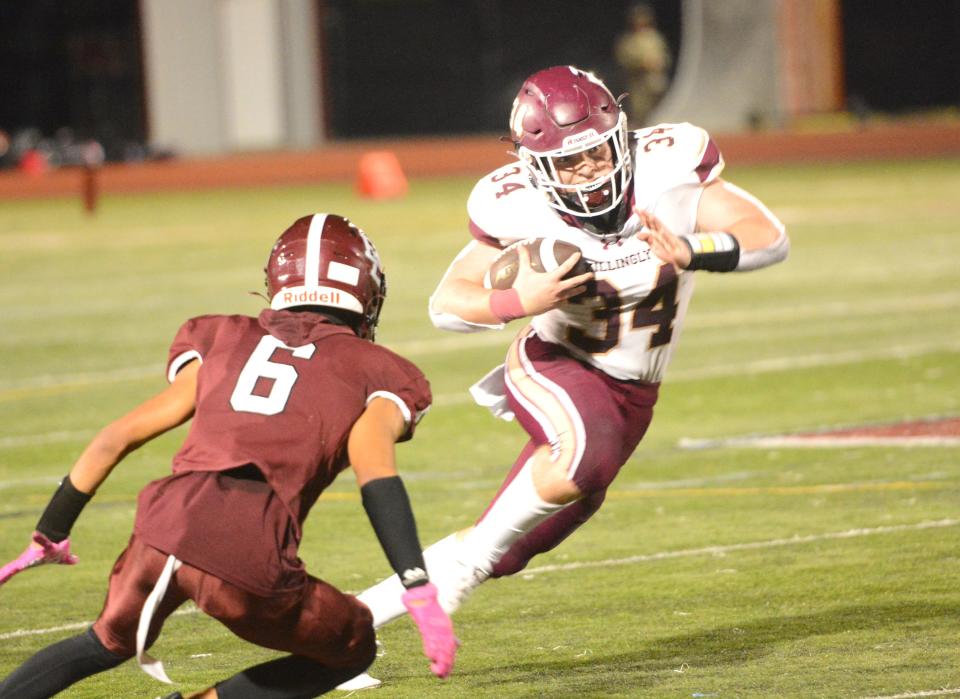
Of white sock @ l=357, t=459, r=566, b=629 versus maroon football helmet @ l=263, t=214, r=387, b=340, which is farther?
white sock @ l=357, t=459, r=566, b=629

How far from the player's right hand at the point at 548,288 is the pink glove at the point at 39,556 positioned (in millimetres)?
1224

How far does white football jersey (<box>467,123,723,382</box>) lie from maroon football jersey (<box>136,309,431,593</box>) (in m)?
1.04

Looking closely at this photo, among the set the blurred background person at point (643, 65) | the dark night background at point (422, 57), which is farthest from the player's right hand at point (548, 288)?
the dark night background at point (422, 57)

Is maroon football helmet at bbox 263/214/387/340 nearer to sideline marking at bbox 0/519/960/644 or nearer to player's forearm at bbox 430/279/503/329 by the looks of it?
player's forearm at bbox 430/279/503/329

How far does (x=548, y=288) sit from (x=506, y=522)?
0.69 meters

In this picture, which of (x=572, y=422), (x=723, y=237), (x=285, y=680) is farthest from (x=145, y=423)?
(x=723, y=237)

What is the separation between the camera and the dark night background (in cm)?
3244

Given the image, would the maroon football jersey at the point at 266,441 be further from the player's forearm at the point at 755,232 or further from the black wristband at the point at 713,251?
the player's forearm at the point at 755,232

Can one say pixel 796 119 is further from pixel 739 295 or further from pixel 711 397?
pixel 711 397

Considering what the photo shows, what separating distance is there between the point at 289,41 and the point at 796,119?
9398mm

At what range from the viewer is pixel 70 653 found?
3.83 m

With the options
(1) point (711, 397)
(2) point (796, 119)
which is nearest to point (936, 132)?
(2) point (796, 119)

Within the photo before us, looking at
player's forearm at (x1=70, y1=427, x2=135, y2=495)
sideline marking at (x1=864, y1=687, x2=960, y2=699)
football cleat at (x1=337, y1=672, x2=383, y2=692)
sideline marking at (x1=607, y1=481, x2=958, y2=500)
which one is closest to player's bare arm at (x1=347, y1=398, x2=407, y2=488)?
player's forearm at (x1=70, y1=427, x2=135, y2=495)

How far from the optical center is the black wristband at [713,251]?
14.4 feet
